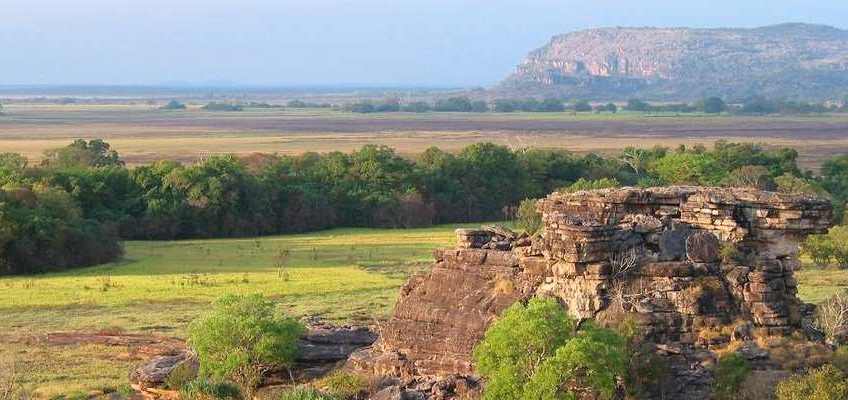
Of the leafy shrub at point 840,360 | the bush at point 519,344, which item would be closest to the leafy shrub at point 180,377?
the bush at point 519,344

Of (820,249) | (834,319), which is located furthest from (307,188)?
(834,319)

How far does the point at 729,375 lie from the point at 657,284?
260 cm

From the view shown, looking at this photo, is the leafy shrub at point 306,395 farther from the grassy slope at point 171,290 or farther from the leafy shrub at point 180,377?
the grassy slope at point 171,290

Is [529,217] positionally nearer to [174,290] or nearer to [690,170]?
[690,170]

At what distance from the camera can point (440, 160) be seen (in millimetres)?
77062

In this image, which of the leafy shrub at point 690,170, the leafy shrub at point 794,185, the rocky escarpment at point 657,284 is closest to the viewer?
the rocky escarpment at point 657,284

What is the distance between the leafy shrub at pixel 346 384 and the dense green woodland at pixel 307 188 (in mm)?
28828

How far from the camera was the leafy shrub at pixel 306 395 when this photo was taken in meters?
20.9

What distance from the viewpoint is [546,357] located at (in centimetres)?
2016

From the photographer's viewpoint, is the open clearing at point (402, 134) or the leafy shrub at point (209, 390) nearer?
the leafy shrub at point (209, 390)

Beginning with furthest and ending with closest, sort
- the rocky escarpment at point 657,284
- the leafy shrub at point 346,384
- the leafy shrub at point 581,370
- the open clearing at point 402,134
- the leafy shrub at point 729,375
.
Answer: the open clearing at point 402,134 → the leafy shrub at point 346,384 → the rocky escarpment at point 657,284 → the leafy shrub at point 729,375 → the leafy shrub at point 581,370

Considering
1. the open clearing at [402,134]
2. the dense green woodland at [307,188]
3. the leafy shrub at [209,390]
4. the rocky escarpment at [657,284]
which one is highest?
the rocky escarpment at [657,284]

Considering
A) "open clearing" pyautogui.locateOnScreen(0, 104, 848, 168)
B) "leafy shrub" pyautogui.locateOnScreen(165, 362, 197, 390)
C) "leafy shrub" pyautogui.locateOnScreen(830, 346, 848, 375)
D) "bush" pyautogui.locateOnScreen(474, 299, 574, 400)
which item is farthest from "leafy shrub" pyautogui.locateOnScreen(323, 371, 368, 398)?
"open clearing" pyautogui.locateOnScreen(0, 104, 848, 168)

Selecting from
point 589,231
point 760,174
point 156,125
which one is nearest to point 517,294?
point 589,231
